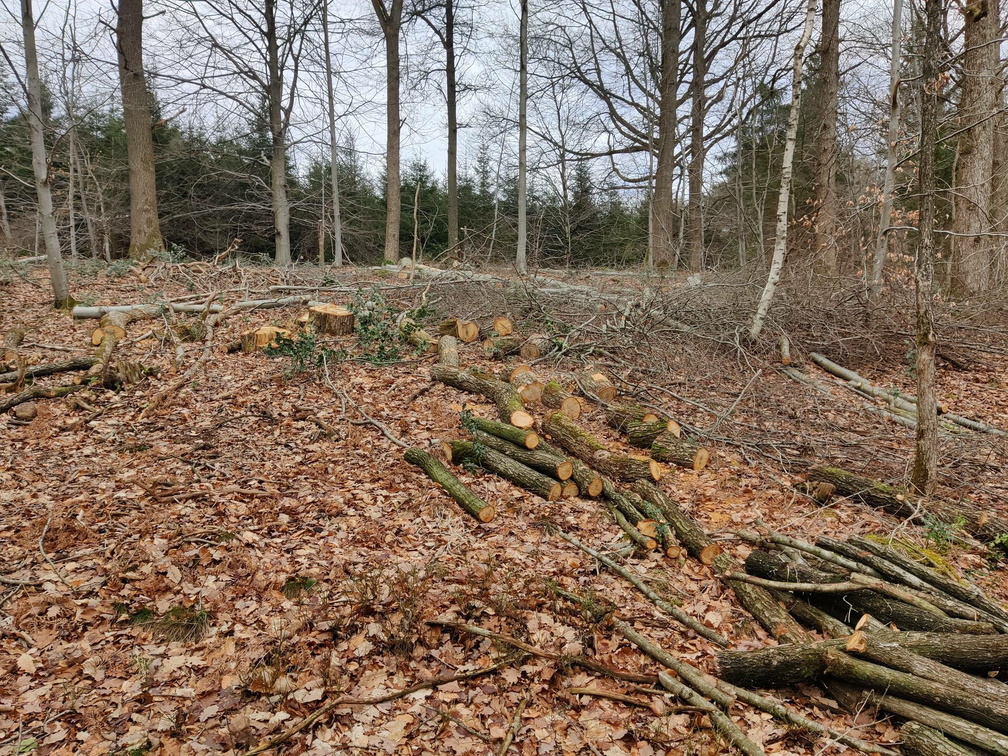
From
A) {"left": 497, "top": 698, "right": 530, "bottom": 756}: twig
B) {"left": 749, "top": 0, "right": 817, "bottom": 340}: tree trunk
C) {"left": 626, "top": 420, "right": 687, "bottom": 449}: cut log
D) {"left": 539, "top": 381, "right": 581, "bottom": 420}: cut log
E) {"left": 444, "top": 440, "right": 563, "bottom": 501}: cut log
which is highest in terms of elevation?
{"left": 749, "top": 0, "right": 817, "bottom": 340}: tree trunk

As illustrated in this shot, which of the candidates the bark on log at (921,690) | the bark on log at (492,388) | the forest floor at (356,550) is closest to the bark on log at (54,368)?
the forest floor at (356,550)

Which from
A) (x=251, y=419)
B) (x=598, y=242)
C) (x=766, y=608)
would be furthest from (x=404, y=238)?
(x=766, y=608)

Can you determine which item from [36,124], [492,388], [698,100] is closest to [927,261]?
[492,388]

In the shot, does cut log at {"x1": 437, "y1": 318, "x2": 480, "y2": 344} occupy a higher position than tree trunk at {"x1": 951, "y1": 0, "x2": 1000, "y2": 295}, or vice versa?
tree trunk at {"x1": 951, "y1": 0, "x2": 1000, "y2": 295}

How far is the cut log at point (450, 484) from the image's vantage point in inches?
176

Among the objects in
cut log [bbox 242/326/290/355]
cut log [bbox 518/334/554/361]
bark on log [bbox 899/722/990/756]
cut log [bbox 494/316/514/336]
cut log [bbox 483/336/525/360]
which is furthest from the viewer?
cut log [bbox 494/316/514/336]

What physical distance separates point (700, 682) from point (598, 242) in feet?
68.7

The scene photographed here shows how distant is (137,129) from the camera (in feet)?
39.5

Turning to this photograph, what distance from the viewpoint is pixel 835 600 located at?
3443mm

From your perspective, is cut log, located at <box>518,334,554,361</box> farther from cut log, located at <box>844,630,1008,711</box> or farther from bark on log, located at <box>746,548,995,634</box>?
cut log, located at <box>844,630,1008,711</box>

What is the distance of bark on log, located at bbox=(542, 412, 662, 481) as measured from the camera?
4926mm

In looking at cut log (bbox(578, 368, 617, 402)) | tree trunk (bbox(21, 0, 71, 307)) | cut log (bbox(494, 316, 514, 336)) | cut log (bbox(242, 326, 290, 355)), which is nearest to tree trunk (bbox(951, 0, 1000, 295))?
cut log (bbox(578, 368, 617, 402))

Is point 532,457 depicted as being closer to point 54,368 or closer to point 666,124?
point 54,368

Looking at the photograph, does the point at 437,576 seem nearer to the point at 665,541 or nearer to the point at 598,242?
the point at 665,541
